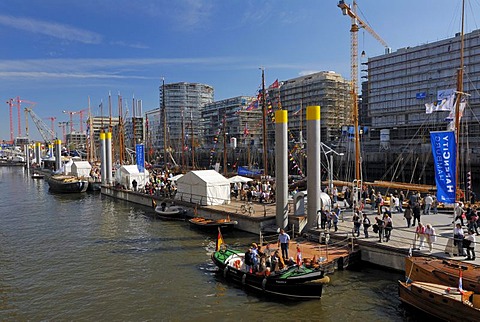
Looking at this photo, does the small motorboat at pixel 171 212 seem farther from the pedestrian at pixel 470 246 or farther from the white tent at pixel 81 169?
the white tent at pixel 81 169

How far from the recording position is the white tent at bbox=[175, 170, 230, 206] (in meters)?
32.7

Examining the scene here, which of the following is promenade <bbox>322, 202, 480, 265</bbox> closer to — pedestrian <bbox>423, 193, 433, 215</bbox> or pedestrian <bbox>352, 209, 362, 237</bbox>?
pedestrian <bbox>352, 209, 362, 237</bbox>

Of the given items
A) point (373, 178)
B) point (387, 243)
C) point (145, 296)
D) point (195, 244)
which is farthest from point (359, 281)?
point (373, 178)

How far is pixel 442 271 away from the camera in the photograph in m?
14.4

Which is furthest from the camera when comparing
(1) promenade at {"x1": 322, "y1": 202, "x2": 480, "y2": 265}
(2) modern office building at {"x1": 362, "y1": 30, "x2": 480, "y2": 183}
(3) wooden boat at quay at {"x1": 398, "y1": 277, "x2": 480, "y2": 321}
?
(2) modern office building at {"x1": 362, "y1": 30, "x2": 480, "y2": 183}

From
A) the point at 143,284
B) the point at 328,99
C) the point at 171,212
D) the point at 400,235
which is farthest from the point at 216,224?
the point at 328,99

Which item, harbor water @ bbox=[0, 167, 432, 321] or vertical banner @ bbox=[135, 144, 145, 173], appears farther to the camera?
vertical banner @ bbox=[135, 144, 145, 173]

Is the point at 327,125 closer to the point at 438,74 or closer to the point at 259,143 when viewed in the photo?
the point at 259,143

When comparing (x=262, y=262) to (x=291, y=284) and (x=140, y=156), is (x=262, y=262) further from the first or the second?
(x=140, y=156)

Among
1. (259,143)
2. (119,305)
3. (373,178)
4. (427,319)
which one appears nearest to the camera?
(427,319)

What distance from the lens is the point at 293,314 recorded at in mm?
14906

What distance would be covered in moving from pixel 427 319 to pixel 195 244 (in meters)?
15.0

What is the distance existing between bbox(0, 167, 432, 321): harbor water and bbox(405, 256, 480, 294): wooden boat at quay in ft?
4.89

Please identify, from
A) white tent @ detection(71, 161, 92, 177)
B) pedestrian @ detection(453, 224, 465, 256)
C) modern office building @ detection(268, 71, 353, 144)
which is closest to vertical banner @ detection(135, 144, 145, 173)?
white tent @ detection(71, 161, 92, 177)
